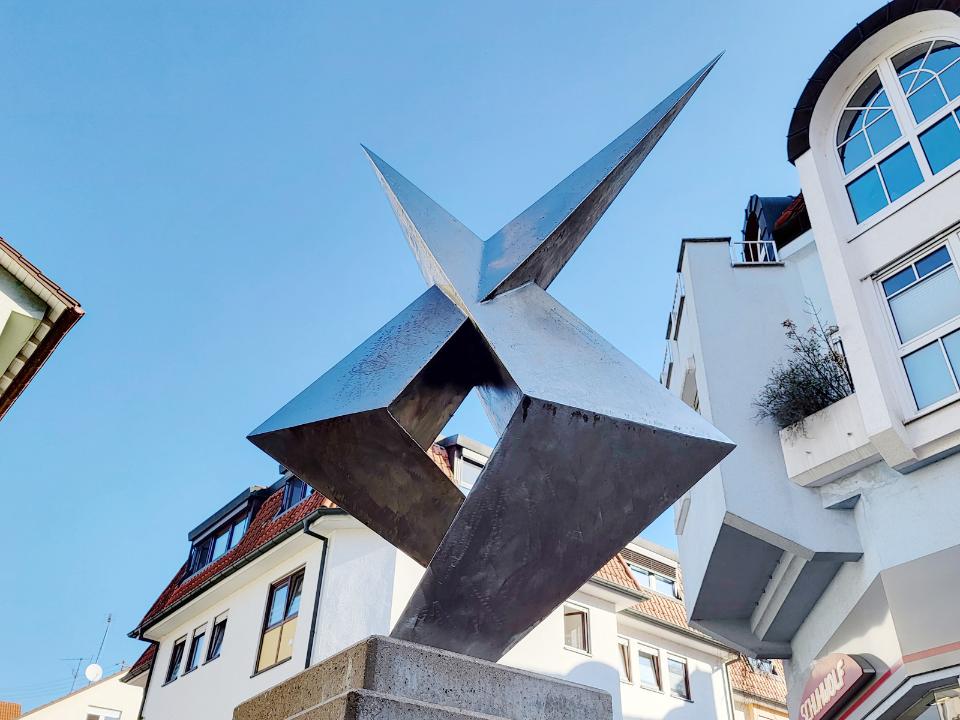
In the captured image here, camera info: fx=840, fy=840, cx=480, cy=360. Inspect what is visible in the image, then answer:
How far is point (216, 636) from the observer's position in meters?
20.6

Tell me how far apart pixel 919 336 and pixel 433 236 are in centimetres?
895

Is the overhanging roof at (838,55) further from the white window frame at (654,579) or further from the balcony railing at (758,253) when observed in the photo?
the white window frame at (654,579)

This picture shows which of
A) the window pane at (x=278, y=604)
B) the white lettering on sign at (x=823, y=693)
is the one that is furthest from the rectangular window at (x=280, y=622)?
the white lettering on sign at (x=823, y=693)

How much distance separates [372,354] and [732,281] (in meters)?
11.2

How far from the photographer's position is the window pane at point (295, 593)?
1803 centimetres

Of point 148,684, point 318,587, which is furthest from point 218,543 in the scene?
point 318,587

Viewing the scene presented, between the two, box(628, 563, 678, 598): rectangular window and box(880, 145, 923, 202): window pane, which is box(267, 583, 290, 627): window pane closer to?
box(628, 563, 678, 598): rectangular window

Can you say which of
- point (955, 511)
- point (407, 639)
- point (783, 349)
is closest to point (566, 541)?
point (407, 639)

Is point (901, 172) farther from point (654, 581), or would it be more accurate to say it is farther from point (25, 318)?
point (654, 581)

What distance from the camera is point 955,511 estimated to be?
10211 mm

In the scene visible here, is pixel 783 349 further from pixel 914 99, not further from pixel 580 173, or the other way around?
pixel 580 173

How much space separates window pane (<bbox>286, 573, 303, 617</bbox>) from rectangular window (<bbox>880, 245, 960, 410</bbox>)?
41.8 ft

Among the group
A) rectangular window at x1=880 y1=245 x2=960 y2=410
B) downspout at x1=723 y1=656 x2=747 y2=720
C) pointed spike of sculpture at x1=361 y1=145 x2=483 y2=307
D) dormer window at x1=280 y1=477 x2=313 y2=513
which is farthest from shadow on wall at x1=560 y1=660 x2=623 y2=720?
pointed spike of sculpture at x1=361 y1=145 x2=483 y2=307

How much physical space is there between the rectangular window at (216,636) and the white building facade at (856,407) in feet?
38.0
